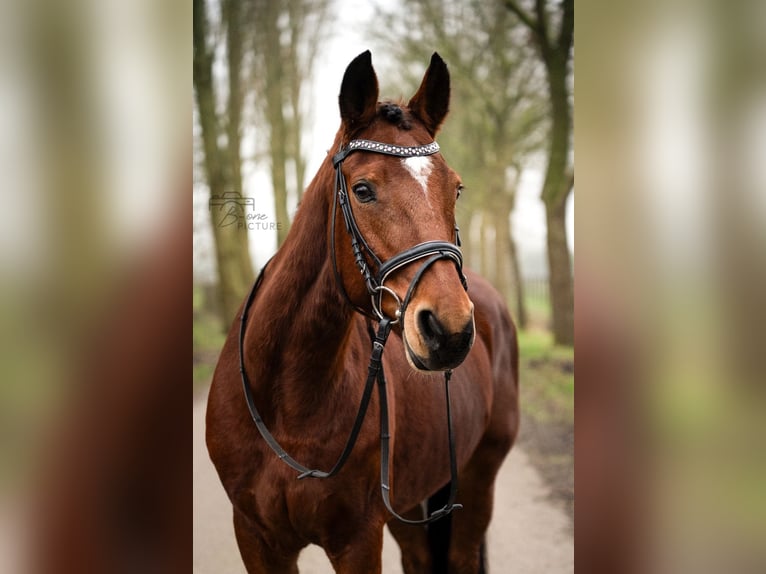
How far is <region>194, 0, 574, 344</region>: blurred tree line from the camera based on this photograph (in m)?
2.84

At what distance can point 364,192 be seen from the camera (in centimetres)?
158

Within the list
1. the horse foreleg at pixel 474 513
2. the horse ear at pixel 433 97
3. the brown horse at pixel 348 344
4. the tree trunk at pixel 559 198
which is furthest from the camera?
the tree trunk at pixel 559 198

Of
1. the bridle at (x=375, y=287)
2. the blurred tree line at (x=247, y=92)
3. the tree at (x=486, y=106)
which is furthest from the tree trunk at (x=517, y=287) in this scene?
the bridle at (x=375, y=287)

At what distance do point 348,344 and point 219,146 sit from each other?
5.24 ft

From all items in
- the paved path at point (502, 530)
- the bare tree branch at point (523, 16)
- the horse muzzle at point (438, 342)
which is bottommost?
the paved path at point (502, 530)

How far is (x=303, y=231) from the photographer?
1819mm

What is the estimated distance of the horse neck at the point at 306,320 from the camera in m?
1.76

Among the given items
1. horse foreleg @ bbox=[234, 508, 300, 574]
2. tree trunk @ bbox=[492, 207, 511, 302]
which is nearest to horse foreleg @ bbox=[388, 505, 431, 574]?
horse foreleg @ bbox=[234, 508, 300, 574]

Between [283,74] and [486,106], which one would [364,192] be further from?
[486,106]

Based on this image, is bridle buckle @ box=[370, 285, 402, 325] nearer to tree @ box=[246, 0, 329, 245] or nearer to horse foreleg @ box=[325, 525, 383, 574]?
horse foreleg @ box=[325, 525, 383, 574]

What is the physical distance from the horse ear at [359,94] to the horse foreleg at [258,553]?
1.34 metres

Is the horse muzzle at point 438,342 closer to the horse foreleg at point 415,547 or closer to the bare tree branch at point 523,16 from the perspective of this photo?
the horse foreleg at point 415,547

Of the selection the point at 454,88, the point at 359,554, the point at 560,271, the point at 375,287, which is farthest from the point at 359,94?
the point at 560,271
